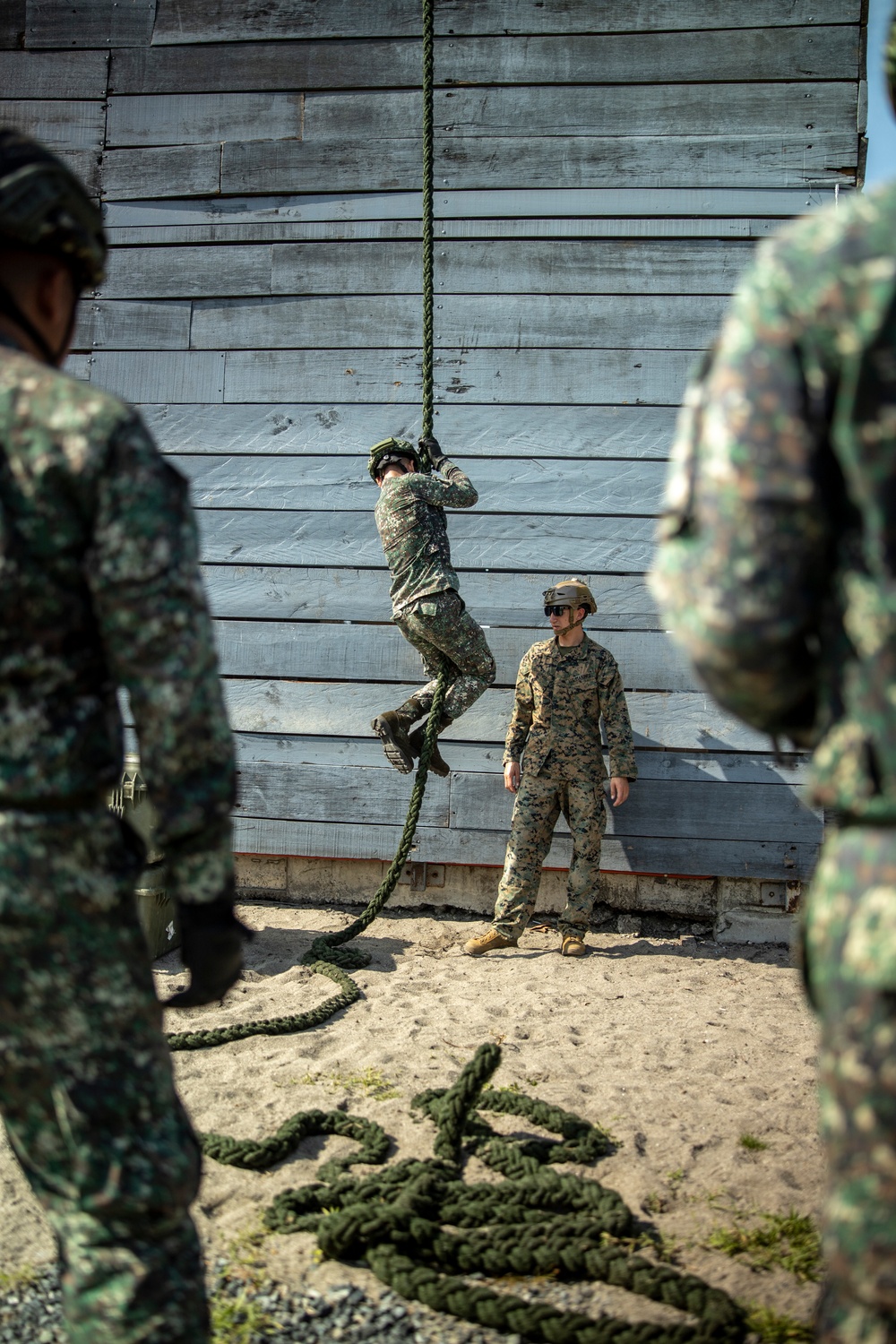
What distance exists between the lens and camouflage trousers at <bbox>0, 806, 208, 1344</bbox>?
150cm

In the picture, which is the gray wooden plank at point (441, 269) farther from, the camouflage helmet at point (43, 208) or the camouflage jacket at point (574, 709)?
the camouflage helmet at point (43, 208)

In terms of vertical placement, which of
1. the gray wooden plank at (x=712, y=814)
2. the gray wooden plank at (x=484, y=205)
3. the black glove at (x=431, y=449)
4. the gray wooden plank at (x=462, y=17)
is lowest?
the gray wooden plank at (x=712, y=814)

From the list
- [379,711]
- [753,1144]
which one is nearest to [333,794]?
[379,711]

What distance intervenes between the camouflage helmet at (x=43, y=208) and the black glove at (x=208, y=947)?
1.08 meters

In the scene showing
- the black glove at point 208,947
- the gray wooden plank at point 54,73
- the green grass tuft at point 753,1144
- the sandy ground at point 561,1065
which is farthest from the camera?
the gray wooden plank at point 54,73

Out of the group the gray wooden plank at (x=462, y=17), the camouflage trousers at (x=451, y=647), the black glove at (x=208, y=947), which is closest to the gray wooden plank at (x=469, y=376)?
the camouflage trousers at (x=451, y=647)

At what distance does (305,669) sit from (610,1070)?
10.2ft

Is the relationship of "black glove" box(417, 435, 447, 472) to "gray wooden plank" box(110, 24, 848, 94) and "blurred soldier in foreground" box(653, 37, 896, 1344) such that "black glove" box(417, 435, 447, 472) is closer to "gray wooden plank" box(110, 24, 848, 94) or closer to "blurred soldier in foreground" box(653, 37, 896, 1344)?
"gray wooden plank" box(110, 24, 848, 94)

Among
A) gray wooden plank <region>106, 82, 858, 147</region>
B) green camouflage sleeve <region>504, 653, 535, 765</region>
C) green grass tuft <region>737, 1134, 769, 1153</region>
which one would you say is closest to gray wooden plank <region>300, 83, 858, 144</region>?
gray wooden plank <region>106, 82, 858, 147</region>

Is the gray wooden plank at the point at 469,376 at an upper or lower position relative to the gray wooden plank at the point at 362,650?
upper

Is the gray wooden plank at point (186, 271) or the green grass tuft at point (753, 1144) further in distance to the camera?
the gray wooden plank at point (186, 271)

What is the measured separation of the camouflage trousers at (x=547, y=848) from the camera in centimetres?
583

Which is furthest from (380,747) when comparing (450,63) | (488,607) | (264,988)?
(450,63)

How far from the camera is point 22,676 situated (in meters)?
1.57
